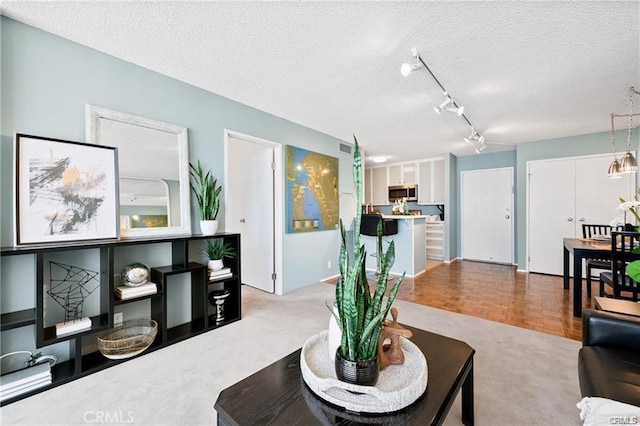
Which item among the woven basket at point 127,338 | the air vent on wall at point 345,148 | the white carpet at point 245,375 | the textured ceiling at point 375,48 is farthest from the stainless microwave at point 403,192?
the woven basket at point 127,338

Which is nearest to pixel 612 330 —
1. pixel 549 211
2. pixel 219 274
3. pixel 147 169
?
pixel 219 274

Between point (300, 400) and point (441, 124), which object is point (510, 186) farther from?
point (300, 400)

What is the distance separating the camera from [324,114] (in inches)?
129

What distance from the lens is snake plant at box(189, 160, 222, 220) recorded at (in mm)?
2430

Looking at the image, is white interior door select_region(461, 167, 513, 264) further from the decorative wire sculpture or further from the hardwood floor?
the decorative wire sculpture

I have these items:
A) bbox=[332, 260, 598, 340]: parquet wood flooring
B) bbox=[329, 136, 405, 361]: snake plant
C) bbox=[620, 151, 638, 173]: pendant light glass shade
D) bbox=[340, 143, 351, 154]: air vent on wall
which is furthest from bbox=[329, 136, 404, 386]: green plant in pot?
bbox=[340, 143, 351, 154]: air vent on wall

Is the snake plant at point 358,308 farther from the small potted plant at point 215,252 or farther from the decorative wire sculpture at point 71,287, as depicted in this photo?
the decorative wire sculpture at point 71,287

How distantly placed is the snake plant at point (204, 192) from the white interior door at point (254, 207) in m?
0.77

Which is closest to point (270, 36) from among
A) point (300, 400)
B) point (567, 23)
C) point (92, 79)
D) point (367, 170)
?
point (92, 79)

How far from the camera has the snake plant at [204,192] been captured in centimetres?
243

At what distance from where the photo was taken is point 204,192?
2428 mm

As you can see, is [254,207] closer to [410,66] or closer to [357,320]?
[410,66]

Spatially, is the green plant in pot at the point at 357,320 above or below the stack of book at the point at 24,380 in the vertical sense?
above

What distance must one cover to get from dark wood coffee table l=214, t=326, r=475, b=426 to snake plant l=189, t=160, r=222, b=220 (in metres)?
1.66
